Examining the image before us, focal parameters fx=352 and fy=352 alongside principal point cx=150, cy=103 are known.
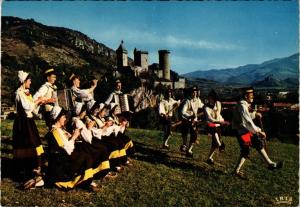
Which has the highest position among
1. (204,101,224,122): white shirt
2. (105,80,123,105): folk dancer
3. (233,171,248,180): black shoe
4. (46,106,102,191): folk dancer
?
(105,80,123,105): folk dancer

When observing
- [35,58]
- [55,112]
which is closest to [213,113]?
[55,112]

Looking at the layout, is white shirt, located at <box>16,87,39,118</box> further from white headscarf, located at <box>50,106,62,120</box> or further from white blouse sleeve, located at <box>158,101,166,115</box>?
white blouse sleeve, located at <box>158,101,166,115</box>

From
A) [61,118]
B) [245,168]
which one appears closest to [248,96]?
[245,168]

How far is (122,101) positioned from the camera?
29.7ft

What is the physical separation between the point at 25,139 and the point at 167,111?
527 centimetres

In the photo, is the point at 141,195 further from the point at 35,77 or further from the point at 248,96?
the point at 35,77

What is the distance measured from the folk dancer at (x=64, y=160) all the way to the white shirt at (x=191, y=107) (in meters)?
4.16

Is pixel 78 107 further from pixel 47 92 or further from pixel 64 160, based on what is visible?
pixel 64 160

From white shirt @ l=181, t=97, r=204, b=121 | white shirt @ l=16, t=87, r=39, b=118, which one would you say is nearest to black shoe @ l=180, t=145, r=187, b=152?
white shirt @ l=181, t=97, r=204, b=121

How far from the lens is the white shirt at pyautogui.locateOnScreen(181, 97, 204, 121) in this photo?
10023 mm

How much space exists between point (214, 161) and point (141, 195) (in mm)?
3158

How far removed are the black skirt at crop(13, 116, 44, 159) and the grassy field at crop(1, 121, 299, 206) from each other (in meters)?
0.63

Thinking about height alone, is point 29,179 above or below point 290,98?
below

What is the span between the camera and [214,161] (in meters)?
9.48
